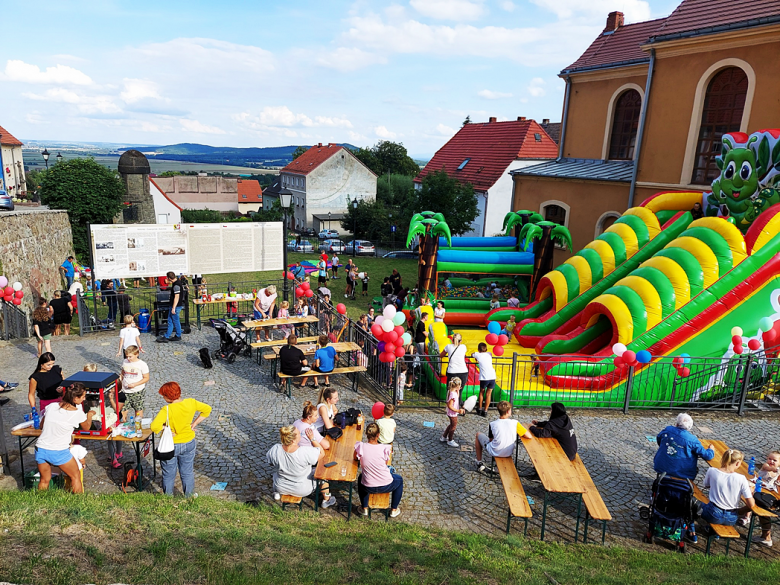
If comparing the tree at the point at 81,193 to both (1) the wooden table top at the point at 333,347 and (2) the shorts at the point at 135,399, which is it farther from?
(2) the shorts at the point at 135,399

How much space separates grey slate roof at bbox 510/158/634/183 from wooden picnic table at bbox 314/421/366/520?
13225mm

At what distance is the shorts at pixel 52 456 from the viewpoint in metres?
6.01

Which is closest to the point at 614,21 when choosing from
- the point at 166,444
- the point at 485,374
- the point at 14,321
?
the point at 485,374

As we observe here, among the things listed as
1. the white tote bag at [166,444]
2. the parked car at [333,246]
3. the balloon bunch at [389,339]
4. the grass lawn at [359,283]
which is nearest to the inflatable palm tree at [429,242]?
the grass lawn at [359,283]

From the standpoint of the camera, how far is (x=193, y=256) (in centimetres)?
1429

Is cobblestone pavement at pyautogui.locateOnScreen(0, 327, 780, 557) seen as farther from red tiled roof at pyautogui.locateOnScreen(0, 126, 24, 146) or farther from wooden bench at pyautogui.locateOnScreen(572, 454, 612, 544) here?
red tiled roof at pyautogui.locateOnScreen(0, 126, 24, 146)

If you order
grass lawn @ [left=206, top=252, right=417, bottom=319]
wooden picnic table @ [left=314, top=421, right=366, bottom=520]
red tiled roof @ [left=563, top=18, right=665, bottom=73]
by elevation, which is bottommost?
grass lawn @ [left=206, top=252, right=417, bottom=319]

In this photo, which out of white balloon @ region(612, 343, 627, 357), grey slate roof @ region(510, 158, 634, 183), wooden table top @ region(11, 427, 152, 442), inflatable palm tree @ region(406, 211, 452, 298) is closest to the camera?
wooden table top @ region(11, 427, 152, 442)

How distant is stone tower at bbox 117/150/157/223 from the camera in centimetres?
3262

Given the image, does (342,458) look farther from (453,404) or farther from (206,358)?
(206,358)

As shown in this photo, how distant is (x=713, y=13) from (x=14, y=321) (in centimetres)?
2008

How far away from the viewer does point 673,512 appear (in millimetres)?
6145

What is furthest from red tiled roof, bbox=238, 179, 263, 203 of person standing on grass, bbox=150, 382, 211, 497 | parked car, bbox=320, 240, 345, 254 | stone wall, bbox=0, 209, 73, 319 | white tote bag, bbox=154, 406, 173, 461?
white tote bag, bbox=154, 406, 173, 461

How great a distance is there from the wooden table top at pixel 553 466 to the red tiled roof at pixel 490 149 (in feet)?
97.8
